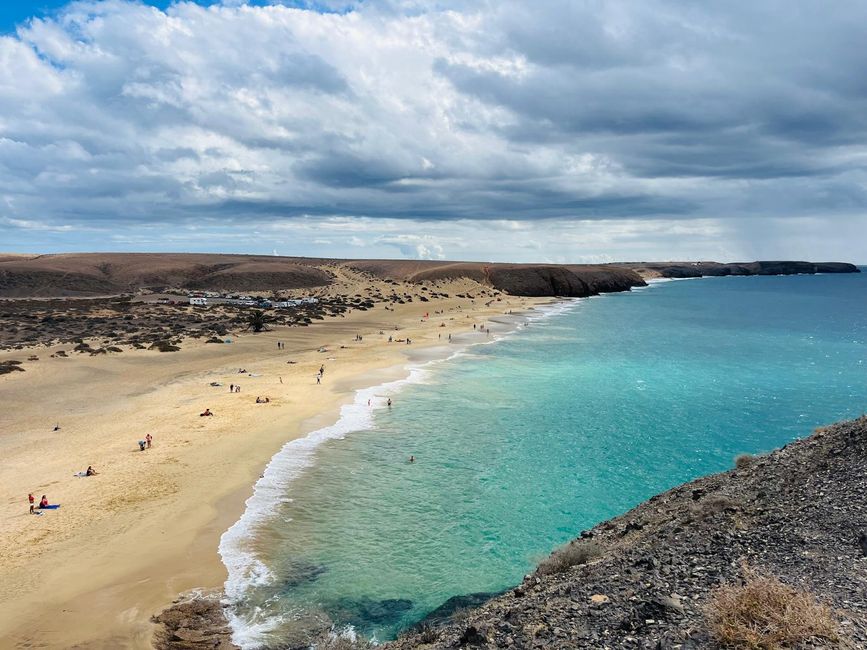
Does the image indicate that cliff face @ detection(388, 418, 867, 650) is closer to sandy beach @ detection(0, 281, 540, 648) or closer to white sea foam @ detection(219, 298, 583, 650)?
white sea foam @ detection(219, 298, 583, 650)

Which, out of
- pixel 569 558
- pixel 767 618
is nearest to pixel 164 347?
pixel 569 558

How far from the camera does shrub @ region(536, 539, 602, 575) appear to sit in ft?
41.0

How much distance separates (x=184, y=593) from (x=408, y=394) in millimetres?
23745

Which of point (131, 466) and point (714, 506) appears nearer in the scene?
point (714, 506)

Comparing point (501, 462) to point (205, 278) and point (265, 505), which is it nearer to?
point (265, 505)

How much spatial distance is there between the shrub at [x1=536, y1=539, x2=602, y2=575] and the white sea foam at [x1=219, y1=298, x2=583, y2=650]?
21.8ft

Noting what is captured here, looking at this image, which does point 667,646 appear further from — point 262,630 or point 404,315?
point 404,315

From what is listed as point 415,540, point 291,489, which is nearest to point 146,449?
point 291,489

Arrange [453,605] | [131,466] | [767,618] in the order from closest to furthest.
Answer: [767,618], [453,605], [131,466]

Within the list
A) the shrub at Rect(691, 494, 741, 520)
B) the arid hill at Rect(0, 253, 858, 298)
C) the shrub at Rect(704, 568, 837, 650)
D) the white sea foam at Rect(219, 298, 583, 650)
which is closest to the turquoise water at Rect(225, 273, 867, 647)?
the white sea foam at Rect(219, 298, 583, 650)

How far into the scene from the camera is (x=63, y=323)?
68062 millimetres

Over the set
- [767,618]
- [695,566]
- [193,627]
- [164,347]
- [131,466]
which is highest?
[767,618]

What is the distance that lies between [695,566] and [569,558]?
3.08 m

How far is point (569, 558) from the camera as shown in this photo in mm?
12688
